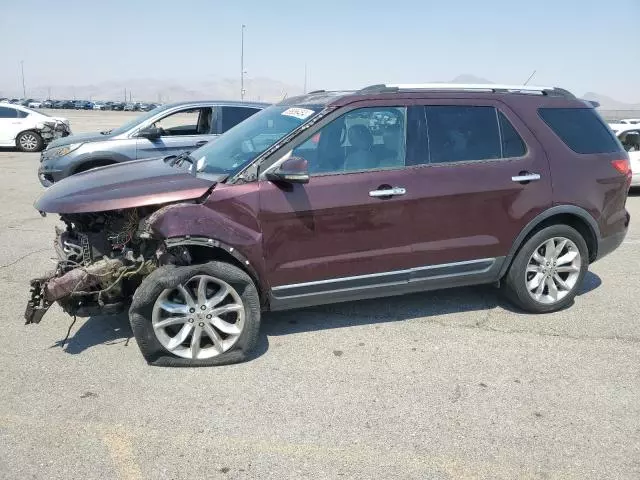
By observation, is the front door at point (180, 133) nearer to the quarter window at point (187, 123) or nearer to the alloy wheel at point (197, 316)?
the quarter window at point (187, 123)

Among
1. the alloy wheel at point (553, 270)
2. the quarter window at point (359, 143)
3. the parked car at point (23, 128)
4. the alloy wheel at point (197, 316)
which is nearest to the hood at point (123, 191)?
the alloy wheel at point (197, 316)

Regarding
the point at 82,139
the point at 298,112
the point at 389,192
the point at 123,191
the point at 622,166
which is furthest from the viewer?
the point at 82,139

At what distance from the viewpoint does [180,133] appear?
8.53 m

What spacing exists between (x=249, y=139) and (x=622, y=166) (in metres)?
3.25

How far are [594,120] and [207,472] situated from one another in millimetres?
4297

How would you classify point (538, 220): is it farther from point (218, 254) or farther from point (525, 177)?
point (218, 254)

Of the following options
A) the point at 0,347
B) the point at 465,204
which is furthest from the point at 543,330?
the point at 0,347

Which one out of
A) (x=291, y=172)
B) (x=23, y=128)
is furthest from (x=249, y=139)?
(x=23, y=128)

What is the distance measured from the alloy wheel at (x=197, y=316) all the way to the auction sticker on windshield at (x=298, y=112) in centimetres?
137

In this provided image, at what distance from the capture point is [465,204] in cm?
423

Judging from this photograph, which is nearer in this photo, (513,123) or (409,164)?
(409,164)

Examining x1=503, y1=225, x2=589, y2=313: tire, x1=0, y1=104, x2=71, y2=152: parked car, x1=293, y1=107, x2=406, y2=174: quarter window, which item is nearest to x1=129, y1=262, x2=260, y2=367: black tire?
x1=293, y1=107, x2=406, y2=174: quarter window

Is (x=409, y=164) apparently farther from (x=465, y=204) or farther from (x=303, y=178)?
(x=303, y=178)

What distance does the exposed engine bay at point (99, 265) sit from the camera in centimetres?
370
